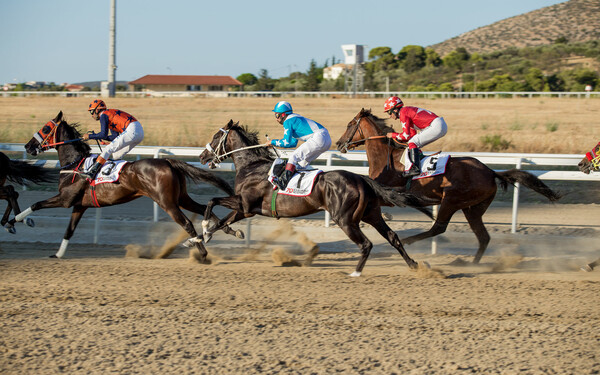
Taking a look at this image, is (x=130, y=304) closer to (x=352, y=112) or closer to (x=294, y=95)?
(x=352, y=112)

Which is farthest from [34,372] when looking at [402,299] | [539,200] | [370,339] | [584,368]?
[539,200]

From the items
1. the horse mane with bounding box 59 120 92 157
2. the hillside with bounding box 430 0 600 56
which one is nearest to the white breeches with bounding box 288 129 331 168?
the horse mane with bounding box 59 120 92 157

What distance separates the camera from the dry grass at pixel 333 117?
17.4 m

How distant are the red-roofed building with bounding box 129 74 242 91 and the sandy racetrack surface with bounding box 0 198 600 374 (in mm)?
69405

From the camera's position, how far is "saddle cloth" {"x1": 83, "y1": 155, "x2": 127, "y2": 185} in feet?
23.1

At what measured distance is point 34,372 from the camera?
367cm

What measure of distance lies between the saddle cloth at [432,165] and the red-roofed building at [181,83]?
6904 cm

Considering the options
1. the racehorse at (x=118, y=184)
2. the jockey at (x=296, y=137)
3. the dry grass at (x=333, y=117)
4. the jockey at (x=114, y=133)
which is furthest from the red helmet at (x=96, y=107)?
the dry grass at (x=333, y=117)

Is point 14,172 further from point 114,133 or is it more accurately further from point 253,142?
point 253,142

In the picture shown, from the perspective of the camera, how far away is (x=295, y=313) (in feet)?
15.9

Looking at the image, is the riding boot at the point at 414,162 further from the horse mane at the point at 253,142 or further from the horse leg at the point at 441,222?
the horse mane at the point at 253,142

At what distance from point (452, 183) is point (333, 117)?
749 inches

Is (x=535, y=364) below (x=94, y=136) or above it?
below

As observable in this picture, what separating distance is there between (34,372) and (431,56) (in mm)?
69608
